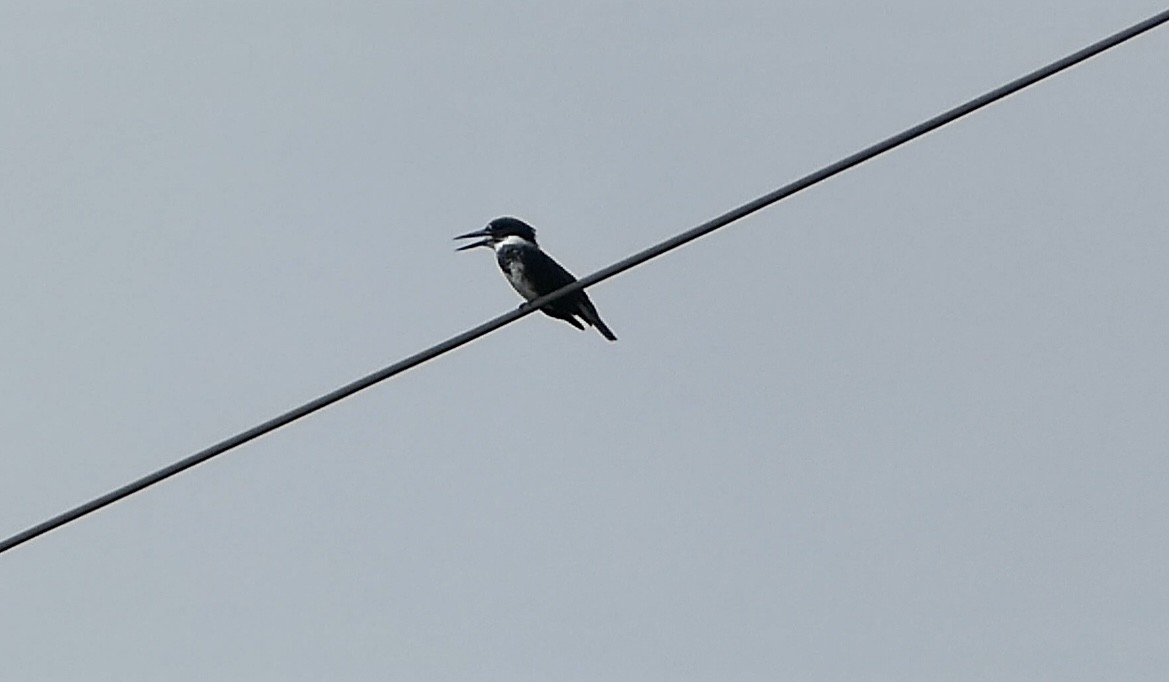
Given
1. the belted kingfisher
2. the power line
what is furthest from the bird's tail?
the power line

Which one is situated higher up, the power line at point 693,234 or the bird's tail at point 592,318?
the bird's tail at point 592,318

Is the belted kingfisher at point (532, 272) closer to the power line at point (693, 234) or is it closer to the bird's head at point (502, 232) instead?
the bird's head at point (502, 232)

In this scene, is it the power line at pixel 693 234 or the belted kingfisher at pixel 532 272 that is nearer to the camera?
the power line at pixel 693 234

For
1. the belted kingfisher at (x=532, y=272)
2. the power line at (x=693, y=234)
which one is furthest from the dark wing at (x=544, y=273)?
the power line at (x=693, y=234)

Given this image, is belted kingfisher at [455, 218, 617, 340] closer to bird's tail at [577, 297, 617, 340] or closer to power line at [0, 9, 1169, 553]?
bird's tail at [577, 297, 617, 340]

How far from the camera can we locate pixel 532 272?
13.2m

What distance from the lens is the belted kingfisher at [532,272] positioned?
1299 centimetres

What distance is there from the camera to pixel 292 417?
7.48 metres

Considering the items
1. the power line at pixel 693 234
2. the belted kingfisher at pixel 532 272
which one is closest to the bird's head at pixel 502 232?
the belted kingfisher at pixel 532 272

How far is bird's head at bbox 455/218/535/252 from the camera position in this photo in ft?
44.4

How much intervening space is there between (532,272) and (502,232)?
49cm

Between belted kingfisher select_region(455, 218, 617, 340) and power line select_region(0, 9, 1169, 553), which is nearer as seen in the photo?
power line select_region(0, 9, 1169, 553)

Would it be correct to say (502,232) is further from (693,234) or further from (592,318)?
(693,234)

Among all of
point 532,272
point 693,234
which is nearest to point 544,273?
point 532,272
